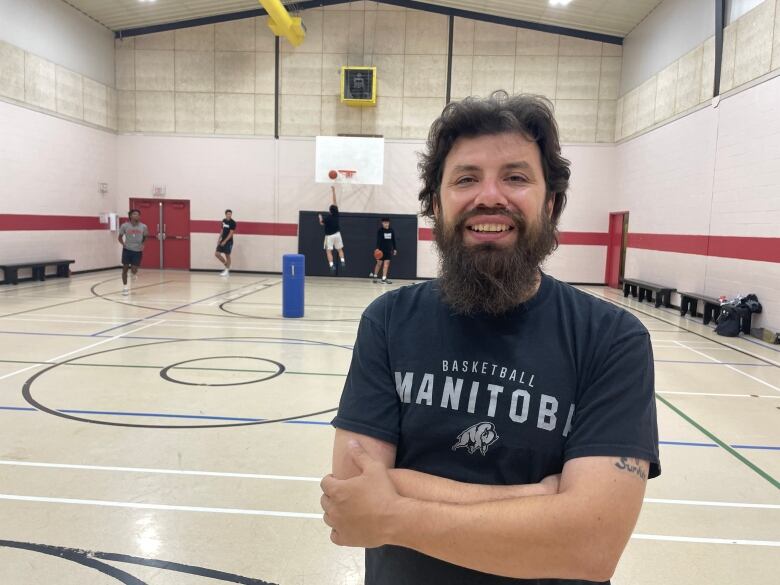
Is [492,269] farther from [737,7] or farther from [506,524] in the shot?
[737,7]


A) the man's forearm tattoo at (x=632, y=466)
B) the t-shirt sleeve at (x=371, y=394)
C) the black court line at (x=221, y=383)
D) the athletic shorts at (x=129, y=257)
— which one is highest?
the t-shirt sleeve at (x=371, y=394)

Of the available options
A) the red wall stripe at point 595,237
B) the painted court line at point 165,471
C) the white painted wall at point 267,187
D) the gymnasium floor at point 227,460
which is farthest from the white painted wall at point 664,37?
the painted court line at point 165,471

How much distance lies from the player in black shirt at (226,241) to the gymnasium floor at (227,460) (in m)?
8.87

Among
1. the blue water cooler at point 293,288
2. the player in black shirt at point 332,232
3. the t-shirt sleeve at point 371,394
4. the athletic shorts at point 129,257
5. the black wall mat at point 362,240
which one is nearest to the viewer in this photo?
the t-shirt sleeve at point 371,394

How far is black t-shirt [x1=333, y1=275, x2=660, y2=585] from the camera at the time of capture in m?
1.37

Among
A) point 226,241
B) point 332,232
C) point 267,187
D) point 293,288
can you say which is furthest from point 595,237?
point 226,241

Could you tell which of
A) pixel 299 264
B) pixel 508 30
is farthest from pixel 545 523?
pixel 508 30

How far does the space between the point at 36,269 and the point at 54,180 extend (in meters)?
2.49

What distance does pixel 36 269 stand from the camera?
14984mm

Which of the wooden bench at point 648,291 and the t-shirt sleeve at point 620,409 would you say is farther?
the wooden bench at point 648,291

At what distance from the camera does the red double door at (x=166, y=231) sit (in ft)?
61.7

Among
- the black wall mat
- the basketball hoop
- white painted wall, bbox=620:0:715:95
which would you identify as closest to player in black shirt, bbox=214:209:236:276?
the black wall mat

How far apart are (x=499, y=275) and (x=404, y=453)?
53cm

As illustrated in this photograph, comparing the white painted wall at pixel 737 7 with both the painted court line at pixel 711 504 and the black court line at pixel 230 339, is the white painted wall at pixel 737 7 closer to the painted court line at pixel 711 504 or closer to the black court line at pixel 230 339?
the black court line at pixel 230 339
